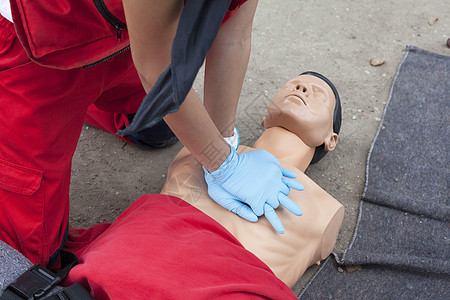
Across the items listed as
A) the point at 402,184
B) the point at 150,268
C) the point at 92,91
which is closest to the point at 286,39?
the point at 402,184

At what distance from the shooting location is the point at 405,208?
1.70 m

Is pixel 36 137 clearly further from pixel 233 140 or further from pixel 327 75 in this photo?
pixel 327 75

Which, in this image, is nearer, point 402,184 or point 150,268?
point 150,268

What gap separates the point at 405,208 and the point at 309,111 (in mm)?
587

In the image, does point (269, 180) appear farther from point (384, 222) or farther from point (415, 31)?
point (415, 31)

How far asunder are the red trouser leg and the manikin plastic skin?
36 cm

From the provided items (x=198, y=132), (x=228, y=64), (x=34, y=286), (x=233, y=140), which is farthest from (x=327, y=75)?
(x=34, y=286)

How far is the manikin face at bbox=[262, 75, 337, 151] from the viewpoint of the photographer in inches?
61.6

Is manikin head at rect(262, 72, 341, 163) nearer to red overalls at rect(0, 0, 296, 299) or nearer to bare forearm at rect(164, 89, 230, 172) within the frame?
bare forearm at rect(164, 89, 230, 172)

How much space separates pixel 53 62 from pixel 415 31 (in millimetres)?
2268

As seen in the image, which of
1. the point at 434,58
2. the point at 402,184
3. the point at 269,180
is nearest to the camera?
the point at 269,180

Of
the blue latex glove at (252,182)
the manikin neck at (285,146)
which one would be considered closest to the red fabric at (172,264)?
the blue latex glove at (252,182)

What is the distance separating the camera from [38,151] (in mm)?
1186

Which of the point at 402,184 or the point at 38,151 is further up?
the point at 38,151
